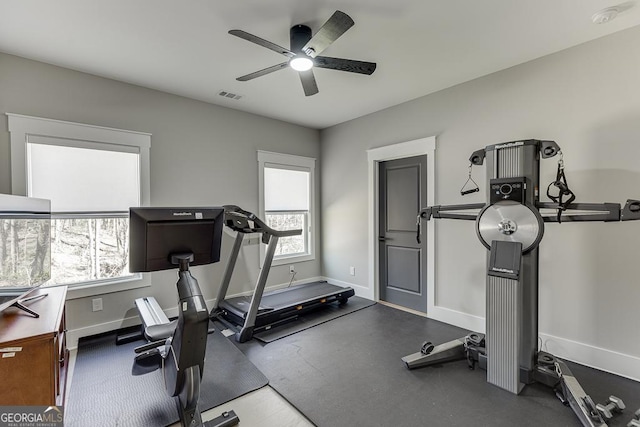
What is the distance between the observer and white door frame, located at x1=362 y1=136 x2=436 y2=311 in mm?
3625

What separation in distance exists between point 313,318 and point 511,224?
2.46 meters

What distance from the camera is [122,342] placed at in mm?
A: 2953

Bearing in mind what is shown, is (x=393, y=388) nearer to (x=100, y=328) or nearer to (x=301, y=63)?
(x=301, y=63)

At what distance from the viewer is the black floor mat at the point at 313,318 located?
10.6ft

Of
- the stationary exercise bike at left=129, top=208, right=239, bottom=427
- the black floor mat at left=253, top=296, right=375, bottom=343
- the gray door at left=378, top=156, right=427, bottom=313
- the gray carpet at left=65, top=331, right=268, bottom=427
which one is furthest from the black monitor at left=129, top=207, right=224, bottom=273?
the gray door at left=378, top=156, right=427, bottom=313

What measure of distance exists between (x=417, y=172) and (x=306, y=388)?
286 centimetres

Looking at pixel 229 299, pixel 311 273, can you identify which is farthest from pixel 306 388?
pixel 311 273

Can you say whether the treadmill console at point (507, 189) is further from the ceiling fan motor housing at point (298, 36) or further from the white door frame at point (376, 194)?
the ceiling fan motor housing at point (298, 36)

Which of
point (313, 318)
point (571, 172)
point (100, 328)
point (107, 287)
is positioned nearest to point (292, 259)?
point (313, 318)

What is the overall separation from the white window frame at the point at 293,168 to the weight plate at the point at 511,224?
299 centimetres

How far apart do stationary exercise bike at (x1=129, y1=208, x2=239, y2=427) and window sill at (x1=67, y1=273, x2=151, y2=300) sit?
1772mm

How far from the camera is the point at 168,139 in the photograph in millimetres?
3562

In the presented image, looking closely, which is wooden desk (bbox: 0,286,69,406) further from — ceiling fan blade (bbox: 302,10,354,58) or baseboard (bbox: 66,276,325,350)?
ceiling fan blade (bbox: 302,10,354,58)

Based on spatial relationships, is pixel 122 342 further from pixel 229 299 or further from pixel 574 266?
pixel 574 266
